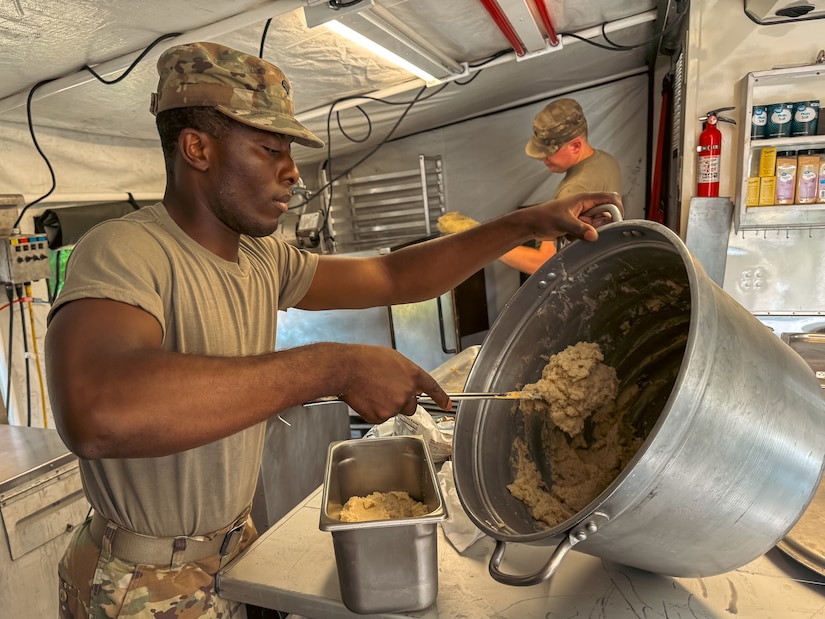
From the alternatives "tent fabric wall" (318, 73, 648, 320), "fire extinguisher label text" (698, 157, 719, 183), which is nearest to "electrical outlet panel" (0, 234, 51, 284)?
"tent fabric wall" (318, 73, 648, 320)

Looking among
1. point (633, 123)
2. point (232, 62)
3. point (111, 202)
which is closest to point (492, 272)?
point (633, 123)

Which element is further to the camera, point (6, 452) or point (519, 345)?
point (6, 452)

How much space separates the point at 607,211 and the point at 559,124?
1.70 metres

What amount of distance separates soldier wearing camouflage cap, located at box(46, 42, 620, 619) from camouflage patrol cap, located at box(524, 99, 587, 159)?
1.59 metres

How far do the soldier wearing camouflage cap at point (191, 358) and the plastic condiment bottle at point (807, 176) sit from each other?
174 cm

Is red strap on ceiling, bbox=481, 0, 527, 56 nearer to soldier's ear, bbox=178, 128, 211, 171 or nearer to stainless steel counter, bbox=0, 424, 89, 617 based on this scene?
soldier's ear, bbox=178, 128, 211, 171

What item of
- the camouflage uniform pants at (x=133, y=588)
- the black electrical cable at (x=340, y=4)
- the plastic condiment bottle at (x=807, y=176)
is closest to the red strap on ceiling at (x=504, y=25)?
the black electrical cable at (x=340, y=4)

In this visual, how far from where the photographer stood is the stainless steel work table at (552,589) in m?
0.98

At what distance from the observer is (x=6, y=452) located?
1.97m

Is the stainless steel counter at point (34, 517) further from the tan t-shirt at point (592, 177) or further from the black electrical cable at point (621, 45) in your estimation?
the black electrical cable at point (621, 45)

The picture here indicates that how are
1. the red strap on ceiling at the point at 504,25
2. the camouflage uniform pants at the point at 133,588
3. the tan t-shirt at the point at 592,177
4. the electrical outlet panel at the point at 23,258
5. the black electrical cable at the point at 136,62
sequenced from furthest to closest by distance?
the tan t-shirt at the point at 592,177 → the electrical outlet panel at the point at 23,258 → the red strap on ceiling at the point at 504,25 → the black electrical cable at the point at 136,62 → the camouflage uniform pants at the point at 133,588

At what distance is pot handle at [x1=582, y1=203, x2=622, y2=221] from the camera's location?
1109mm

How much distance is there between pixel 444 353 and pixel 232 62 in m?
2.57

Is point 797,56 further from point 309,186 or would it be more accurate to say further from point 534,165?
point 309,186
